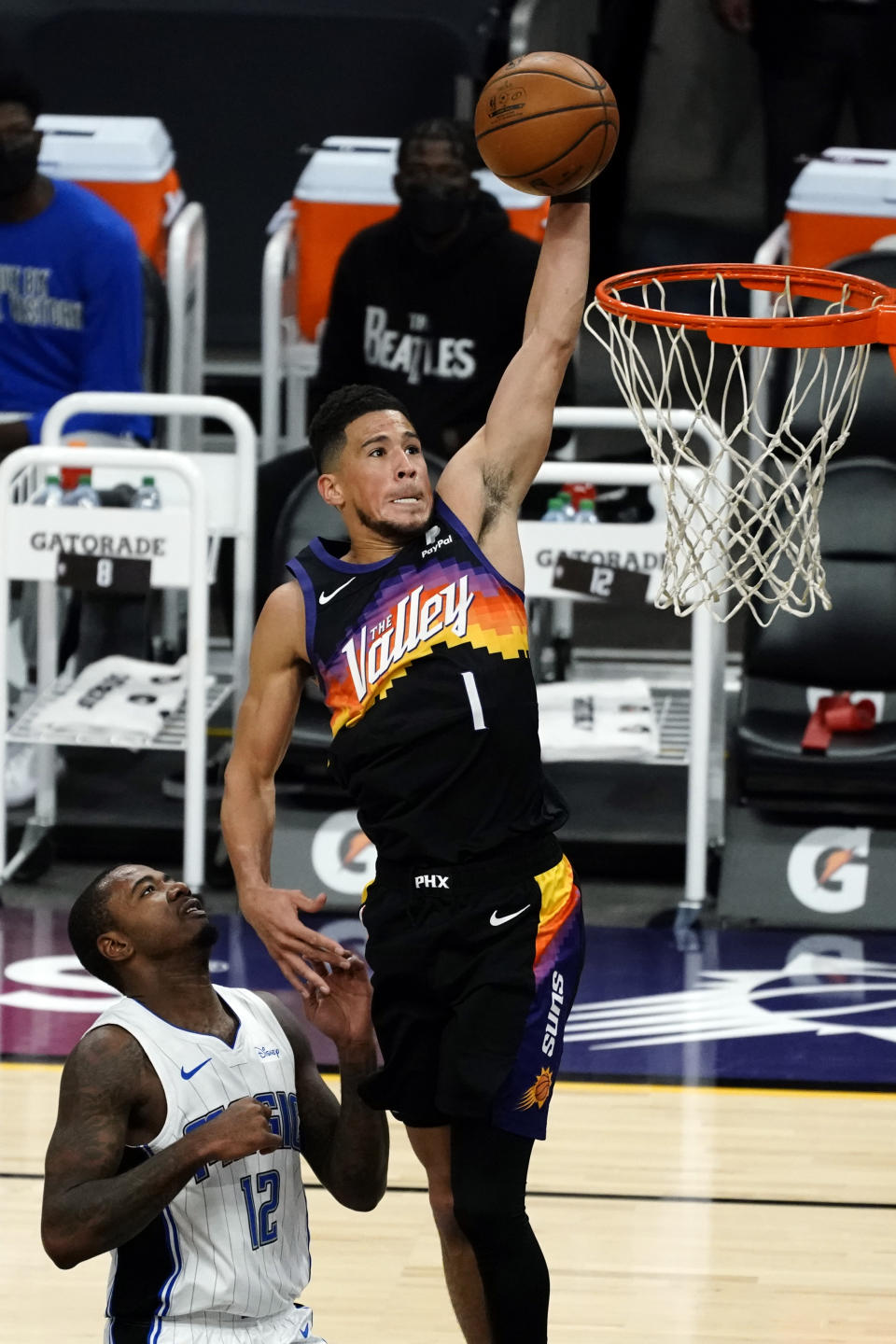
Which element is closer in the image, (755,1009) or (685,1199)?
(685,1199)

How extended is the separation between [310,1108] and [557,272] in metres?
1.50

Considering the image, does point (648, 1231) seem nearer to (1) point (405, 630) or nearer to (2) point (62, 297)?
(1) point (405, 630)

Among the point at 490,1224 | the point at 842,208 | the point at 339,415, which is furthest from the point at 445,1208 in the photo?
the point at 842,208

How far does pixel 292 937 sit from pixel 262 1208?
0.44 meters

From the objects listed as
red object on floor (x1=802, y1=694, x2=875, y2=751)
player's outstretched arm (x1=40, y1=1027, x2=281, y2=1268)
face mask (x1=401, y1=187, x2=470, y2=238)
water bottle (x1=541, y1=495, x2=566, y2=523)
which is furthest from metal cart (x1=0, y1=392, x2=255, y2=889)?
player's outstretched arm (x1=40, y1=1027, x2=281, y2=1268)

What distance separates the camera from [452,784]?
380 centimetres

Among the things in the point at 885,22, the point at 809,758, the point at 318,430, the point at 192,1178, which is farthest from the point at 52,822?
the point at 885,22

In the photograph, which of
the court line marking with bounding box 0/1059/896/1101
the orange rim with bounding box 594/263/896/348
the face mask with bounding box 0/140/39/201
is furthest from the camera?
the face mask with bounding box 0/140/39/201

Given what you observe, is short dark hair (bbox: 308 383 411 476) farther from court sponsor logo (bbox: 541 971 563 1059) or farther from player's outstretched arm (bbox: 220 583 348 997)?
court sponsor logo (bbox: 541 971 563 1059)

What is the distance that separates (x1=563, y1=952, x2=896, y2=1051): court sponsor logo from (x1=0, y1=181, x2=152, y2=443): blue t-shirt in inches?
108

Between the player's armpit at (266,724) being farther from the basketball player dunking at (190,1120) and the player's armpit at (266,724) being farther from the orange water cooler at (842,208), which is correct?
the orange water cooler at (842,208)

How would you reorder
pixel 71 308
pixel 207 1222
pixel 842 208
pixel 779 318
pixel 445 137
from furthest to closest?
pixel 842 208 → pixel 71 308 → pixel 445 137 → pixel 779 318 → pixel 207 1222

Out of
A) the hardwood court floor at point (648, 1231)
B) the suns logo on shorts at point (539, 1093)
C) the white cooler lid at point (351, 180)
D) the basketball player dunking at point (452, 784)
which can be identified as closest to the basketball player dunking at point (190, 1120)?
the basketball player dunking at point (452, 784)

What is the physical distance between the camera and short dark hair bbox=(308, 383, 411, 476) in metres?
3.98
